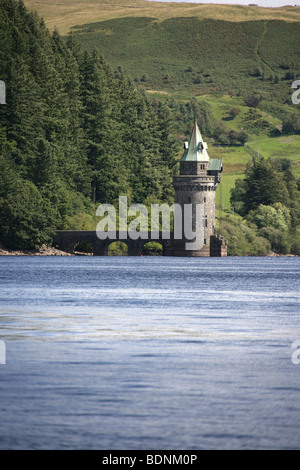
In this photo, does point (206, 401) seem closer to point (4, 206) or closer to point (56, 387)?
point (56, 387)

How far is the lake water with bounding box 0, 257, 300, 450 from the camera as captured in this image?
792 inches

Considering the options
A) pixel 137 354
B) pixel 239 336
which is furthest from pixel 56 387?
pixel 239 336

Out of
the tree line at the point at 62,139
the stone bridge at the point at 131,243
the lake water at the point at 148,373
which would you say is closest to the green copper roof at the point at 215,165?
the stone bridge at the point at 131,243

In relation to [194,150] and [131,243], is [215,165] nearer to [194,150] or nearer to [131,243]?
[194,150]

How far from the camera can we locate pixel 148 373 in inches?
1049

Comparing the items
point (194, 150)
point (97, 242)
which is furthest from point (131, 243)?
point (194, 150)

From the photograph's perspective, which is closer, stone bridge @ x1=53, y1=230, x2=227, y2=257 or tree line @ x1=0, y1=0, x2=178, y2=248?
tree line @ x1=0, y1=0, x2=178, y2=248

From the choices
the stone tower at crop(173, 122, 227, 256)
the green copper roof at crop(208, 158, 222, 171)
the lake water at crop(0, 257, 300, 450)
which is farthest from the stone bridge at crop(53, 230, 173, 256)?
the lake water at crop(0, 257, 300, 450)

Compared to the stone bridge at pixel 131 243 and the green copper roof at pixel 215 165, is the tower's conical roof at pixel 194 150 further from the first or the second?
the stone bridge at pixel 131 243

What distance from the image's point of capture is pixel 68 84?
129 meters

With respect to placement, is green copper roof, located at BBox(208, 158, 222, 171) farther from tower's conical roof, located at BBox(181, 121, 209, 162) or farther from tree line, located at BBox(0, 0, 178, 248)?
tree line, located at BBox(0, 0, 178, 248)

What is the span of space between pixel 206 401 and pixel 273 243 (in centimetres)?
11548

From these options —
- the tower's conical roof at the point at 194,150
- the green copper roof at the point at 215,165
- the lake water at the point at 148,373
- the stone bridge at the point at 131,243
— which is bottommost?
the lake water at the point at 148,373

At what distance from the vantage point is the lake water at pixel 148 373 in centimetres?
2011
